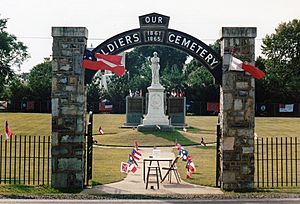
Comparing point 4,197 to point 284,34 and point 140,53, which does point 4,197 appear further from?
point 140,53

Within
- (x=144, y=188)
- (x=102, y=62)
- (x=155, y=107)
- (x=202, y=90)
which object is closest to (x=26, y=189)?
(x=144, y=188)

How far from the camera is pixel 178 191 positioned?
13336 mm

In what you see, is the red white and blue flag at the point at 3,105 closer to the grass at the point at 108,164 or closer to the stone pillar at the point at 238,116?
the grass at the point at 108,164

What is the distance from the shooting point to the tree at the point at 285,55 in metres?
60.2

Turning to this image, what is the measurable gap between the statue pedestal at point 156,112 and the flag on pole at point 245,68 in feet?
69.0

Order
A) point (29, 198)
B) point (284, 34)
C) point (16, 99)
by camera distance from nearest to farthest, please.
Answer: point (29, 198), point (284, 34), point (16, 99)

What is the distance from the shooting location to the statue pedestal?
116ft

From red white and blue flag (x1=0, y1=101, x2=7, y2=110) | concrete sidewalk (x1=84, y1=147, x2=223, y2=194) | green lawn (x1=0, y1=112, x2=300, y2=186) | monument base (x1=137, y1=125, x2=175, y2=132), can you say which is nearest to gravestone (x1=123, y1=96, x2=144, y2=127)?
green lawn (x1=0, y1=112, x2=300, y2=186)

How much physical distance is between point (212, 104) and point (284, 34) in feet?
39.9

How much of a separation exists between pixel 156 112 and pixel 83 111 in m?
22.3

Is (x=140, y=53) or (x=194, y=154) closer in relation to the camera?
(x=194, y=154)

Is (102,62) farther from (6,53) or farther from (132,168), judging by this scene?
(6,53)

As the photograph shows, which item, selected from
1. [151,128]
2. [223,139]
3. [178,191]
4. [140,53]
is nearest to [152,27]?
[223,139]

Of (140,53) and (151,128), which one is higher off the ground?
(140,53)
